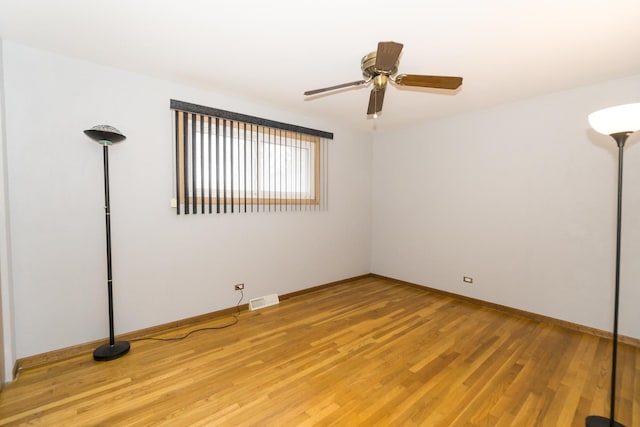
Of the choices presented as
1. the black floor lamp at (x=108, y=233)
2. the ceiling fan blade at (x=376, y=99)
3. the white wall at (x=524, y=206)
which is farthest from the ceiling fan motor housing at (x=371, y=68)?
the white wall at (x=524, y=206)

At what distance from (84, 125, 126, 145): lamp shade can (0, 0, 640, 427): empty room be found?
12 mm

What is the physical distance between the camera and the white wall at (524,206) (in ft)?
8.91

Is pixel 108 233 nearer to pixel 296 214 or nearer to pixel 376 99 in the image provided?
pixel 296 214

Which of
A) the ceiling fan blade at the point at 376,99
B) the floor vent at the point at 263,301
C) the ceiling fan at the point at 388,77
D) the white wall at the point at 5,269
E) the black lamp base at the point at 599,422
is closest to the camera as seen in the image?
the black lamp base at the point at 599,422

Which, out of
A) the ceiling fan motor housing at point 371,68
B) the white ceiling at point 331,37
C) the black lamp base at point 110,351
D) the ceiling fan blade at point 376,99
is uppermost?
the white ceiling at point 331,37

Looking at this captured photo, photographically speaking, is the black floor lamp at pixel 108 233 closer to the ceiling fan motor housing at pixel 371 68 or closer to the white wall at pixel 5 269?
the white wall at pixel 5 269

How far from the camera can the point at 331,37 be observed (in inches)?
80.0

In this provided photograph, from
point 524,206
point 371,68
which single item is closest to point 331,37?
point 371,68

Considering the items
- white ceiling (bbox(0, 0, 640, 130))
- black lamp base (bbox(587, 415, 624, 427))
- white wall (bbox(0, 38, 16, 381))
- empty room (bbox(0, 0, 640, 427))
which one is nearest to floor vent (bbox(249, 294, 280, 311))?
Answer: empty room (bbox(0, 0, 640, 427))

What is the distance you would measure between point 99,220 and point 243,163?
1480mm

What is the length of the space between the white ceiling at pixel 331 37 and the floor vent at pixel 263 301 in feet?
8.11

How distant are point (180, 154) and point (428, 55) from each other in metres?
2.48

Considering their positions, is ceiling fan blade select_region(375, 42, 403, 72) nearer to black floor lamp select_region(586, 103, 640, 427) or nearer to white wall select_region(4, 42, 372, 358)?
black floor lamp select_region(586, 103, 640, 427)

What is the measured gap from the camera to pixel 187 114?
290 centimetres
